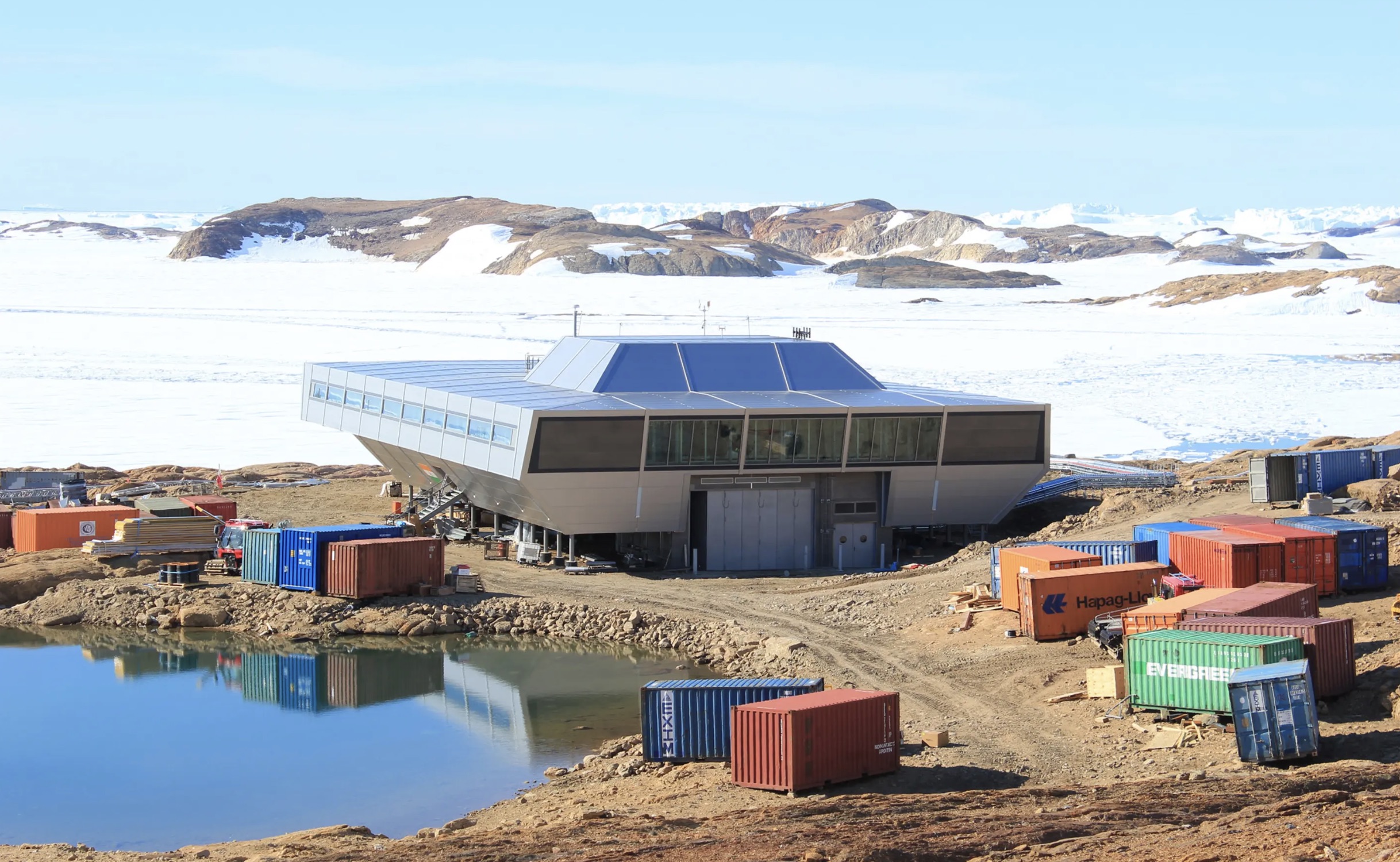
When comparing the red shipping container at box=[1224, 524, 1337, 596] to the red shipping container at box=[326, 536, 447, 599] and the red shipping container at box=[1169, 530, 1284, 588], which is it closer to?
the red shipping container at box=[1169, 530, 1284, 588]

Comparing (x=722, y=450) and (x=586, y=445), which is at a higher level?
(x=586, y=445)

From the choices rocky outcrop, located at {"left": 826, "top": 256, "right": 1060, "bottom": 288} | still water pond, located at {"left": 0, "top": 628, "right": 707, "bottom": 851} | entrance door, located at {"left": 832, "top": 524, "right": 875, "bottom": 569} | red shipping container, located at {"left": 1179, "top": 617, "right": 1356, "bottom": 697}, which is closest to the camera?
still water pond, located at {"left": 0, "top": 628, "right": 707, "bottom": 851}

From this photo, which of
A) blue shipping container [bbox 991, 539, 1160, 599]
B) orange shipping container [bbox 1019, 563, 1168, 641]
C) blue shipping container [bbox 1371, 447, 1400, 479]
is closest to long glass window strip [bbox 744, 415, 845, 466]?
blue shipping container [bbox 991, 539, 1160, 599]

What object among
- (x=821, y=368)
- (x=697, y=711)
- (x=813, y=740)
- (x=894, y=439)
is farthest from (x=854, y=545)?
(x=813, y=740)

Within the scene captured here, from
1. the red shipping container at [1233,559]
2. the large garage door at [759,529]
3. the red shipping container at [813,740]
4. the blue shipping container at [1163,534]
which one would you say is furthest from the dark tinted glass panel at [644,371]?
the red shipping container at [813,740]

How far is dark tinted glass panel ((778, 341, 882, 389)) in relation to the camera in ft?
149

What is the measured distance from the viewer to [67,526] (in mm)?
44094

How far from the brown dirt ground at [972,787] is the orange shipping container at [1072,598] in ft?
1.61

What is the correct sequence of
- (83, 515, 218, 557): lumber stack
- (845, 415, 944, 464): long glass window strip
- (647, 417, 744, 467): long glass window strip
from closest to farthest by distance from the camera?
1. (647, 417, 744, 467): long glass window strip
2. (83, 515, 218, 557): lumber stack
3. (845, 415, 944, 464): long glass window strip

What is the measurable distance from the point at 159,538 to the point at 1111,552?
82.2 feet

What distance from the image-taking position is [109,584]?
39.3m

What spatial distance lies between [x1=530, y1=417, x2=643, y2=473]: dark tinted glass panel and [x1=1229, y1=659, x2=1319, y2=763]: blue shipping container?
20.8 meters

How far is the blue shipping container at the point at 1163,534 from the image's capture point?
3338cm

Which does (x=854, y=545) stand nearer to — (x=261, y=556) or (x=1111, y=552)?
(x=1111, y=552)
